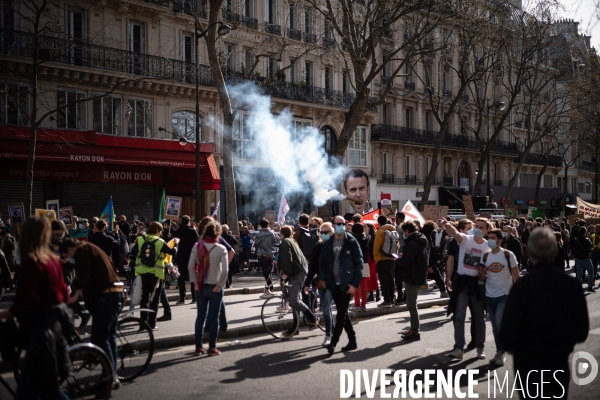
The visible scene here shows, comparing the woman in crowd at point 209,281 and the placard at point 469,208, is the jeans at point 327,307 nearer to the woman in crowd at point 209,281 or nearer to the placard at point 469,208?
the woman in crowd at point 209,281

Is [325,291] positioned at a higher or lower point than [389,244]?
lower

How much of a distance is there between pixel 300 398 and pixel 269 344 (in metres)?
3.30

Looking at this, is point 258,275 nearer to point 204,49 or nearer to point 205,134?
point 205,134

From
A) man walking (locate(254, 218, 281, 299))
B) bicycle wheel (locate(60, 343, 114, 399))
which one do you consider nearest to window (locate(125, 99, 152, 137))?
man walking (locate(254, 218, 281, 299))

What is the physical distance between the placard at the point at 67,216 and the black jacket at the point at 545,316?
15.9 metres

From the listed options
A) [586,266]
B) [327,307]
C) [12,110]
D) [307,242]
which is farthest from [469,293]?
[12,110]

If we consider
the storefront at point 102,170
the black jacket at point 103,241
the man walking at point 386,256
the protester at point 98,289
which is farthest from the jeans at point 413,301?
the storefront at point 102,170

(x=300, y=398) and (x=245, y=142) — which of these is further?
(x=245, y=142)

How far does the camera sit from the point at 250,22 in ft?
113

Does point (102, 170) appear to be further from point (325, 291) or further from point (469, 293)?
point (469, 293)

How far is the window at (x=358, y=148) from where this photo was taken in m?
41.2

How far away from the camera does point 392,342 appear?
412 inches

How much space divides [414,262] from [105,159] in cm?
1888

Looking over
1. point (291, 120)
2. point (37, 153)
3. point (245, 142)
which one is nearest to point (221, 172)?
point (245, 142)
